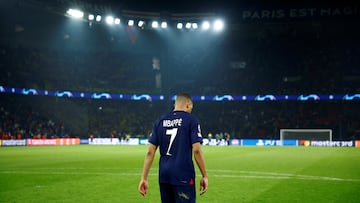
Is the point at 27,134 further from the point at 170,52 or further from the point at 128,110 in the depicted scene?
the point at 170,52

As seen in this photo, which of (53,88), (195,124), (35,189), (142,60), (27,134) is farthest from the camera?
(142,60)

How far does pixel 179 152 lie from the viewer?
5.73 meters

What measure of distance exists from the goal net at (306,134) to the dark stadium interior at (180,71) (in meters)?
2.62

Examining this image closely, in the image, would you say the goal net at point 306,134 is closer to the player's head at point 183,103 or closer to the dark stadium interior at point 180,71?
the dark stadium interior at point 180,71

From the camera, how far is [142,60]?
6781 centimetres

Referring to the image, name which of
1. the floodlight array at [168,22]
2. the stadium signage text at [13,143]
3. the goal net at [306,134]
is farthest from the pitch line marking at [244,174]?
the goal net at [306,134]

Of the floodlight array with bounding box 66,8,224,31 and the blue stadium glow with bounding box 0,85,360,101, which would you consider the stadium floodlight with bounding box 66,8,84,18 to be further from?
the blue stadium glow with bounding box 0,85,360,101

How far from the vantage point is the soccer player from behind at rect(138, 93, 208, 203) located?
568cm

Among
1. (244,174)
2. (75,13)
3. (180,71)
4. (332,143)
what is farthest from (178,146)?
(180,71)

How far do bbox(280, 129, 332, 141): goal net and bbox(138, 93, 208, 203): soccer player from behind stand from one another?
50552 millimetres

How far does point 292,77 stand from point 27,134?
35.0 metres

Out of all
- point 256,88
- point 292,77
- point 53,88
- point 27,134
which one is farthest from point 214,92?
point 27,134

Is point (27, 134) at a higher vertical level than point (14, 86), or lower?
lower

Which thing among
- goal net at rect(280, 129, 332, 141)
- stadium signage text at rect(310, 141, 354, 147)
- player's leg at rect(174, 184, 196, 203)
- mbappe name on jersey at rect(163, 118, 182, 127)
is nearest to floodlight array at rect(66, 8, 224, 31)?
goal net at rect(280, 129, 332, 141)
